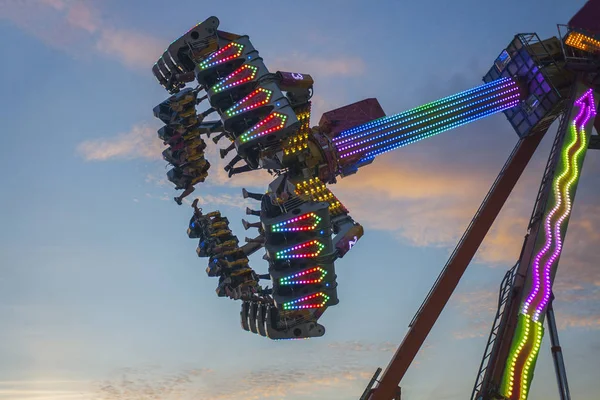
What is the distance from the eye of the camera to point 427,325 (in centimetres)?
2456

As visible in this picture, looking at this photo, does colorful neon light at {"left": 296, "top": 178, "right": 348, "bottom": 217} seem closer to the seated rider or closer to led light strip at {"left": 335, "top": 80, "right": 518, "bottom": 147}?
led light strip at {"left": 335, "top": 80, "right": 518, "bottom": 147}

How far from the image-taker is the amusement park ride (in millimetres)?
21469

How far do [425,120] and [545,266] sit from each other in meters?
5.83

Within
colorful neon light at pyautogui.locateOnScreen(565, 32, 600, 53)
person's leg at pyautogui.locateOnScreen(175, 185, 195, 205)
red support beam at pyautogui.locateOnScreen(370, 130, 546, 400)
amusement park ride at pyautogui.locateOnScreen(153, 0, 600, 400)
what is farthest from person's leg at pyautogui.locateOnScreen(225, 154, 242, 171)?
colorful neon light at pyautogui.locateOnScreen(565, 32, 600, 53)

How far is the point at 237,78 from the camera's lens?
72.6 feet

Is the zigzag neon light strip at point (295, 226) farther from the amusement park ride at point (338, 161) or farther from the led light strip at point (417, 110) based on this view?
the led light strip at point (417, 110)

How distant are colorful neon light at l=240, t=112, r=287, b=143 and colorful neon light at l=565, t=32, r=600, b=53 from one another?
35.6 ft

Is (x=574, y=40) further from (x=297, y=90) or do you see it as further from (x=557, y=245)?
(x=297, y=90)

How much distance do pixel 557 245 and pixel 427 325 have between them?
4.35 meters

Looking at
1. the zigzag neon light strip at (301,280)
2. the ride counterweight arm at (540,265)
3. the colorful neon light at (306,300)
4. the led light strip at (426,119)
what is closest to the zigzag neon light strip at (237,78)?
the led light strip at (426,119)

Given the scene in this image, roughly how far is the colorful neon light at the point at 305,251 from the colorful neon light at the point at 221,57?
5.31 m

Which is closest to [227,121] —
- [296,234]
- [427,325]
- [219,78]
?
[219,78]

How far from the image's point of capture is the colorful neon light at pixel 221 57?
73.0 feet

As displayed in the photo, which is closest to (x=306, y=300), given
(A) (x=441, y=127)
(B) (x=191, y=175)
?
(B) (x=191, y=175)
